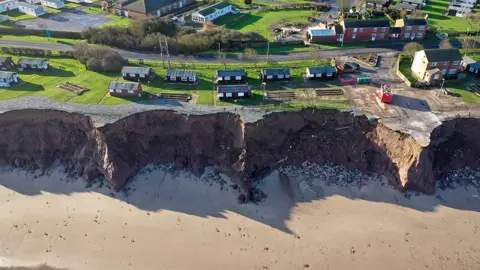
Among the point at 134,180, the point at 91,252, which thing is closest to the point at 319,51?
the point at 134,180

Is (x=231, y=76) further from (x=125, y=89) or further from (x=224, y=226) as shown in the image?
(x=224, y=226)

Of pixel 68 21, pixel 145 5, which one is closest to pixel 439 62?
pixel 145 5

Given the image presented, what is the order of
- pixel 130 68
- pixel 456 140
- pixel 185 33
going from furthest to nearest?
pixel 185 33 < pixel 130 68 < pixel 456 140

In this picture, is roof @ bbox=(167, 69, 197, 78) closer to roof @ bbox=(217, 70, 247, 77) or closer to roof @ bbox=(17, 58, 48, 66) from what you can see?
roof @ bbox=(217, 70, 247, 77)

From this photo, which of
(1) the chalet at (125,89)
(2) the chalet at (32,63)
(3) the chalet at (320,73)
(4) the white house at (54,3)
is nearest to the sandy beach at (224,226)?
(1) the chalet at (125,89)

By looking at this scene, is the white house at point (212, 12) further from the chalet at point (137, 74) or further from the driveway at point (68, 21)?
the chalet at point (137, 74)

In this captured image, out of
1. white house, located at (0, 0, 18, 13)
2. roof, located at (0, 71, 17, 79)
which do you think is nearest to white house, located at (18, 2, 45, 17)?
white house, located at (0, 0, 18, 13)

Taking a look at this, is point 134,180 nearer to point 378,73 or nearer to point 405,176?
point 405,176
